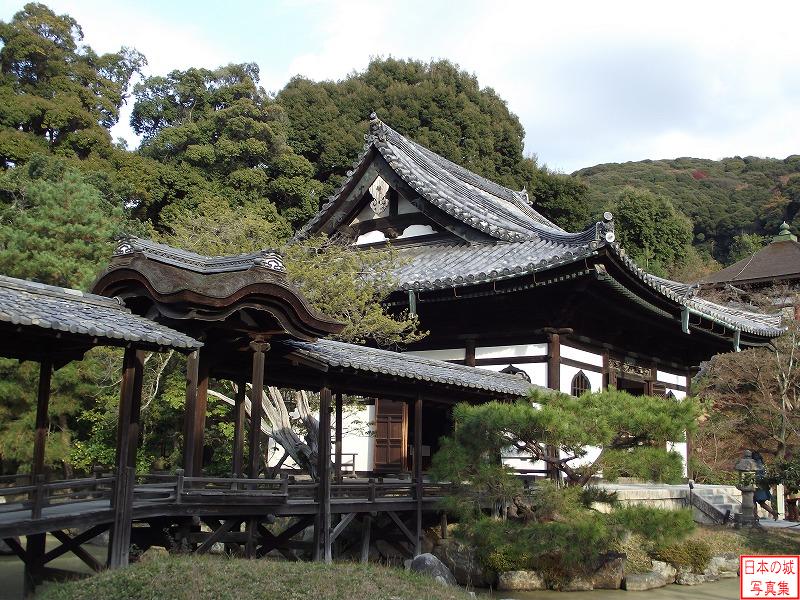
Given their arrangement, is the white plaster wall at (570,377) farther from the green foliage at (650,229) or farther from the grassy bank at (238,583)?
the green foliage at (650,229)

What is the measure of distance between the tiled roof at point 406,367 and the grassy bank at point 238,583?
4.32 metres

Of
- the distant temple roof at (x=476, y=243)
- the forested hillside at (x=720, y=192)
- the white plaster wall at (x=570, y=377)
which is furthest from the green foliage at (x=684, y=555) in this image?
the forested hillside at (x=720, y=192)

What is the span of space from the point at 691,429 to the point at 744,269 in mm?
34880

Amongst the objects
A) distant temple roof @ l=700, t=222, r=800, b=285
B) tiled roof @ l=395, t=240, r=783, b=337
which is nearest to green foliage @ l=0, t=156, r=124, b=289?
tiled roof @ l=395, t=240, r=783, b=337

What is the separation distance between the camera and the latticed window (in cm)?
1825

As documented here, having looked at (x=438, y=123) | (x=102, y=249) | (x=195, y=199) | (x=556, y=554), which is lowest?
(x=556, y=554)

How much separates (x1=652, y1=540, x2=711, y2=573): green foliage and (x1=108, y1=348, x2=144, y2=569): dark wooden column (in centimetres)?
949

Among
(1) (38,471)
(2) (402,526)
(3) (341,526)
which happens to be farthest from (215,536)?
(2) (402,526)

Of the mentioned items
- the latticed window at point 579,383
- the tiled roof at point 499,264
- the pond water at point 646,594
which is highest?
the tiled roof at point 499,264

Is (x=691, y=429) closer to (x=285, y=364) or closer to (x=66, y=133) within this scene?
(x=285, y=364)

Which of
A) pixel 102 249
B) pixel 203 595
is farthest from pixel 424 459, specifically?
pixel 203 595

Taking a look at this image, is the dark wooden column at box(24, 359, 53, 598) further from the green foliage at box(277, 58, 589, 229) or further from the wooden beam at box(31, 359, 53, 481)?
the green foliage at box(277, 58, 589, 229)

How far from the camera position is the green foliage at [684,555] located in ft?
49.2

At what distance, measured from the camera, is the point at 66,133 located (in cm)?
3450
